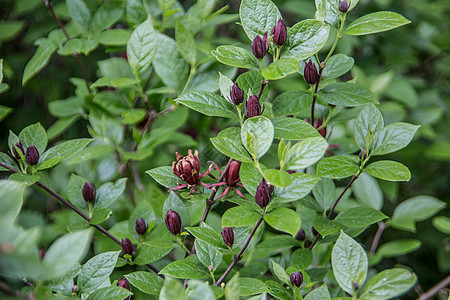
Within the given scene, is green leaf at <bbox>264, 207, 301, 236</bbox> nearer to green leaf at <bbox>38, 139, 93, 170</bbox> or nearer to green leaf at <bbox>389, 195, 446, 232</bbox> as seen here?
green leaf at <bbox>38, 139, 93, 170</bbox>

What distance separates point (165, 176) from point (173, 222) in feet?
0.22

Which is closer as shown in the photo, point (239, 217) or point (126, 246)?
point (239, 217)

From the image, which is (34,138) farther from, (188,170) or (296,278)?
(296,278)

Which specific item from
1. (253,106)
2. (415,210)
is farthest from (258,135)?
(415,210)

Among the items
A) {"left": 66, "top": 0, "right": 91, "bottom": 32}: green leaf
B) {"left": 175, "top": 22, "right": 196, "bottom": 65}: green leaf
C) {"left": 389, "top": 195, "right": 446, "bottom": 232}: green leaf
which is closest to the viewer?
{"left": 175, "top": 22, "right": 196, "bottom": 65}: green leaf

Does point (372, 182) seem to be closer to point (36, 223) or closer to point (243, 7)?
point (243, 7)

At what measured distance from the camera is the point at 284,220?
519 millimetres

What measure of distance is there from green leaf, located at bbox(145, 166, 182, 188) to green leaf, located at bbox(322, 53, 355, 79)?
274 mm

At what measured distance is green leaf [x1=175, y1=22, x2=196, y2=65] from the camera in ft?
2.61

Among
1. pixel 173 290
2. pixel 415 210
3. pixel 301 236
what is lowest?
pixel 415 210

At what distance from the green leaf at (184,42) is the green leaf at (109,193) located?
0.28 meters

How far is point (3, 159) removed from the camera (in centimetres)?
65

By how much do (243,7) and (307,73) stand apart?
0.13 m

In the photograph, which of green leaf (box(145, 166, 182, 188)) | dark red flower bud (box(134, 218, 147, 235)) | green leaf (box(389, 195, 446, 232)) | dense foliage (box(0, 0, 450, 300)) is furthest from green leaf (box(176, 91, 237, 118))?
green leaf (box(389, 195, 446, 232))
